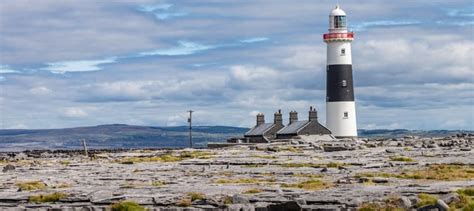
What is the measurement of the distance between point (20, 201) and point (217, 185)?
8.37 metres

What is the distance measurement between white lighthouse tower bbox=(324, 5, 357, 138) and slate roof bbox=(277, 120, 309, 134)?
4.97 m

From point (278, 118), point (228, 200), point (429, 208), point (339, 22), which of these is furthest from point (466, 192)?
point (278, 118)

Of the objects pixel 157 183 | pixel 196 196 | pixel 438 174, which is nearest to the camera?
pixel 196 196

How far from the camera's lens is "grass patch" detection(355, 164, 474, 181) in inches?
1645

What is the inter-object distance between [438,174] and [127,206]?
16.7m

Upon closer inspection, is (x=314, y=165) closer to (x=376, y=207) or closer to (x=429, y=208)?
(x=376, y=207)

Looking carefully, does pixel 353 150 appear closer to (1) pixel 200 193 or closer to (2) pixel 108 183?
(2) pixel 108 183

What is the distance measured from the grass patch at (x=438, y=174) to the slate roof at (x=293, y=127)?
47.6 m

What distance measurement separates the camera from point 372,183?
38.7m

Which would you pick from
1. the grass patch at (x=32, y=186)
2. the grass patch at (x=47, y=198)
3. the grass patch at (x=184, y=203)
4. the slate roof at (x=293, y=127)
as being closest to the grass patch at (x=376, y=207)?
the grass patch at (x=184, y=203)

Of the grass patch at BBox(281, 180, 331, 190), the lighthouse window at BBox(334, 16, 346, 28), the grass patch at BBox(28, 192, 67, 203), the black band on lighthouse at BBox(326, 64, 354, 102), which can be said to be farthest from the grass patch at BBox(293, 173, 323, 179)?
the lighthouse window at BBox(334, 16, 346, 28)

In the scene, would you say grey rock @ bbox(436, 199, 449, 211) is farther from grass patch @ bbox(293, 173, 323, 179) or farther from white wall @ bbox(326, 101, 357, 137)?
white wall @ bbox(326, 101, 357, 137)

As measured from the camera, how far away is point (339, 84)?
300 feet

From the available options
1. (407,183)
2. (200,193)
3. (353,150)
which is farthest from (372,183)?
(353,150)
